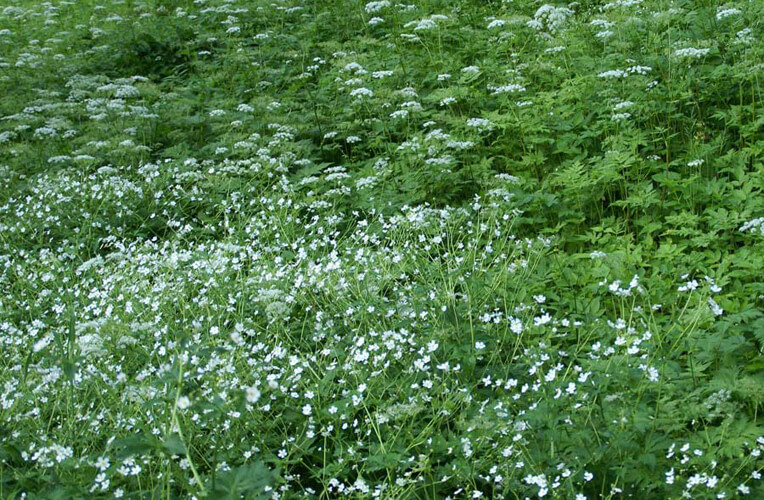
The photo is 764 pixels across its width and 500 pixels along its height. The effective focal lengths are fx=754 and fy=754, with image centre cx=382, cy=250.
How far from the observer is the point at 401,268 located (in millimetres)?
4477

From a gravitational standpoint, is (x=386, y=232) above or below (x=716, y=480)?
below

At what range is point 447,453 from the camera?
311 centimetres

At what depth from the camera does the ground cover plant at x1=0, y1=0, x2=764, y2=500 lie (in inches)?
118

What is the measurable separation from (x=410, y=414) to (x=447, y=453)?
0.24 metres

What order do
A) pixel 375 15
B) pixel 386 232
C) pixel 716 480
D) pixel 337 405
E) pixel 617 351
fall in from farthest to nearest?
pixel 375 15 < pixel 386 232 < pixel 617 351 < pixel 337 405 < pixel 716 480

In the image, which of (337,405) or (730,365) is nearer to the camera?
(337,405)

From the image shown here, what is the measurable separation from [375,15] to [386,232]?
5.38 meters

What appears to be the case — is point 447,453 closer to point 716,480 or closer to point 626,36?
point 716,480

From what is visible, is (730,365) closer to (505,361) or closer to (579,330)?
(579,330)

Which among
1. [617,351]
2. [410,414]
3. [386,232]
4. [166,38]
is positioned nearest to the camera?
[410,414]

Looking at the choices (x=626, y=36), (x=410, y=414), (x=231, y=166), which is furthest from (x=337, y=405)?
(x=626, y=36)

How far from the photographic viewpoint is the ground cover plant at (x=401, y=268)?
3002mm

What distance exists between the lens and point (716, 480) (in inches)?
107

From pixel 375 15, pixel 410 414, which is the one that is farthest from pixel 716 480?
pixel 375 15
